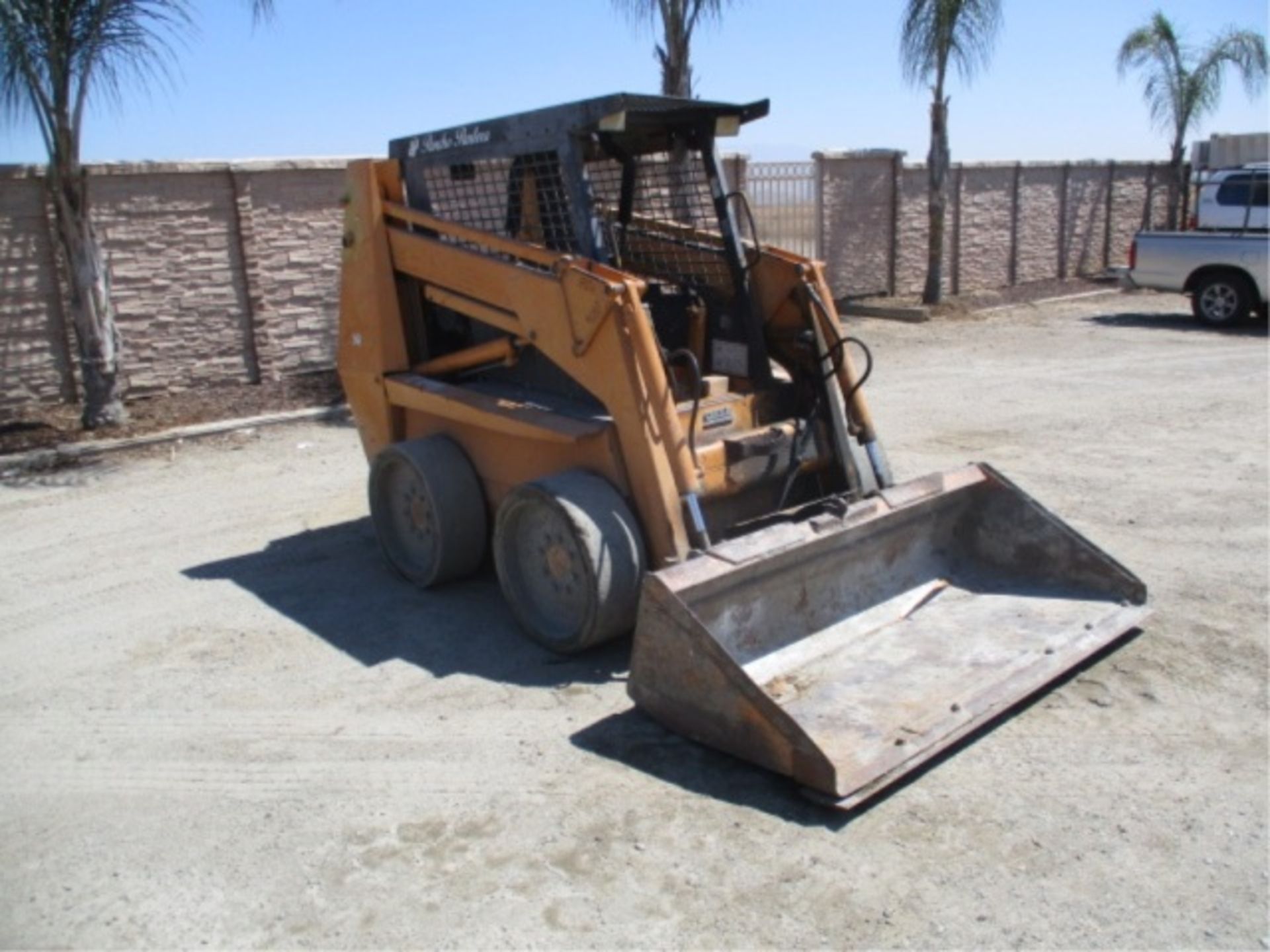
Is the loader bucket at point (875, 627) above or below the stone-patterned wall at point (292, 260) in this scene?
below

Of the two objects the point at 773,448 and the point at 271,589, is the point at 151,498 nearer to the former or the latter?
the point at 271,589

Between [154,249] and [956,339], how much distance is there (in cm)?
973

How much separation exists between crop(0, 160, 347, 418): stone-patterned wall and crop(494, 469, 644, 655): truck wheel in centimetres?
667

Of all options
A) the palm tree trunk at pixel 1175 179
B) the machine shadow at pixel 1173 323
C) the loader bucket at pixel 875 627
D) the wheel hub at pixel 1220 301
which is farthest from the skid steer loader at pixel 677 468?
the palm tree trunk at pixel 1175 179

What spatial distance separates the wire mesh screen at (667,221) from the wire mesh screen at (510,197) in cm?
30

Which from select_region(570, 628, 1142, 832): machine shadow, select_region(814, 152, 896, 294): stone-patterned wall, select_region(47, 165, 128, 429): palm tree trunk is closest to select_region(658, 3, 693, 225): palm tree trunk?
select_region(814, 152, 896, 294): stone-patterned wall

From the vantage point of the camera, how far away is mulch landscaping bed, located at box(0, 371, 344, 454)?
380 inches

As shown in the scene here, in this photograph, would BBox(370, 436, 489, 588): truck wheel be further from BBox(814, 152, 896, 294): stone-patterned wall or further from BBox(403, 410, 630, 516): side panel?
BBox(814, 152, 896, 294): stone-patterned wall

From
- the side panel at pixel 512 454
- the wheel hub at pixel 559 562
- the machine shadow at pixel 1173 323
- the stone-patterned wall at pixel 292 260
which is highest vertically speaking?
the stone-patterned wall at pixel 292 260

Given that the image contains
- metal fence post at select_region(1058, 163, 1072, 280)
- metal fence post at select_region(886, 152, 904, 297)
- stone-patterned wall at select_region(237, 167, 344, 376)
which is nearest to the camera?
stone-patterned wall at select_region(237, 167, 344, 376)

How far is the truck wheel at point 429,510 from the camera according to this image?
591 cm

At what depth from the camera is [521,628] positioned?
5.55 meters

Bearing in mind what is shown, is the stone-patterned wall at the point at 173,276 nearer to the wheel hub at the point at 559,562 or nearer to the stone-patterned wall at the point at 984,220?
the wheel hub at the point at 559,562

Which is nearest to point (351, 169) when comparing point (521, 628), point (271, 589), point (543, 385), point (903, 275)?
point (543, 385)
